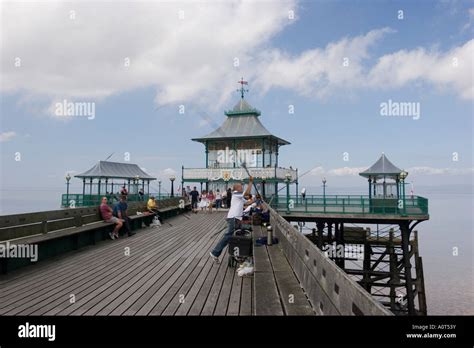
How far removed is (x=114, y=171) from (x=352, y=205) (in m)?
30.5

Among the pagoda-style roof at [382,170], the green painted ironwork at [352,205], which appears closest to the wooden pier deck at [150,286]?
the green painted ironwork at [352,205]

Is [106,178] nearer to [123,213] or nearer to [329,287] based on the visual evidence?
[123,213]

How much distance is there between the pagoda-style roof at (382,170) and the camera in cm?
2839

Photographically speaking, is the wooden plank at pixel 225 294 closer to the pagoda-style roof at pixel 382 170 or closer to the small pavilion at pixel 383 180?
the small pavilion at pixel 383 180

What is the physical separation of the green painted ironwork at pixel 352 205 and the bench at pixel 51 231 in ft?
49.9

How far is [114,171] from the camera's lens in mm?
43125

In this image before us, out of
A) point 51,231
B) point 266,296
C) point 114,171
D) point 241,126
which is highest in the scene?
point 241,126

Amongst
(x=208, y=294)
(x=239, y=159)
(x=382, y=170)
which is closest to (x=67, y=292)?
(x=208, y=294)

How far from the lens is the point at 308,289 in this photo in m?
4.60

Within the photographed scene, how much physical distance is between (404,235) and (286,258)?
18770 mm
